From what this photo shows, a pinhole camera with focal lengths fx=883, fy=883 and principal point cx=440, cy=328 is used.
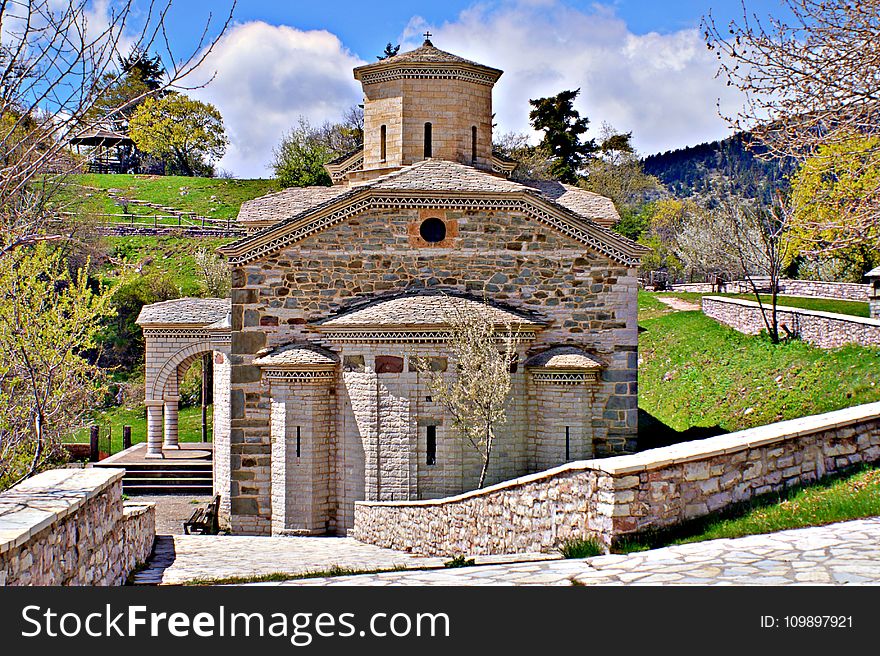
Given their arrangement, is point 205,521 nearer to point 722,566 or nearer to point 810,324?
point 722,566

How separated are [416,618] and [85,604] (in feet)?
6.15

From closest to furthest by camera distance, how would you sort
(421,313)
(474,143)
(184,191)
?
(421,313)
(474,143)
(184,191)

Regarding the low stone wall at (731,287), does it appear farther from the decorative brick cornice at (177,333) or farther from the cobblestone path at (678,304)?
the decorative brick cornice at (177,333)

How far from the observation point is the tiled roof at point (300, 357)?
14.1 metres

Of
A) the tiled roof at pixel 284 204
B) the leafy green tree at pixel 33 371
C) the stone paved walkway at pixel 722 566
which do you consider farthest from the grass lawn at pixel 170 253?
the stone paved walkway at pixel 722 566

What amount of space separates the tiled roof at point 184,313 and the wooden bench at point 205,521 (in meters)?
6.15

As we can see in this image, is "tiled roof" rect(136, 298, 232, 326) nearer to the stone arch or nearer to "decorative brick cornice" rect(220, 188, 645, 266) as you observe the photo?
the stone arch

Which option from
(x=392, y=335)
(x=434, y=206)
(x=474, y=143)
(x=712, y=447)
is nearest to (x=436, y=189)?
(x=434, y=206)

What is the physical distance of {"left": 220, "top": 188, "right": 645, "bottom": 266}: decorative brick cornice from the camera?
1491 centimetres

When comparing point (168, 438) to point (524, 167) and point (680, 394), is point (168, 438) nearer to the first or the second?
point (680, 394)

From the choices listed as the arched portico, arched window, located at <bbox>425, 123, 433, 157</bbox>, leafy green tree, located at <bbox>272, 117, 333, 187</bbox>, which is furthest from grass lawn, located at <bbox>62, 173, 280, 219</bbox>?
arched window, located at <bbox>425, 123, 433, 157</bbox>

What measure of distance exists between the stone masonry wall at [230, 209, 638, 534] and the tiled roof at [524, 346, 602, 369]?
0.32 m

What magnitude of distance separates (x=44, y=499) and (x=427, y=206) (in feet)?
33.1

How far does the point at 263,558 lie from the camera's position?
1029 cm
